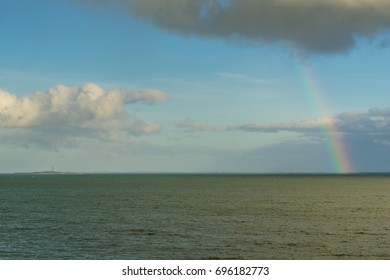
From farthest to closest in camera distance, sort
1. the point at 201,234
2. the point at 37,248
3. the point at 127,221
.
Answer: the point at 127,221 → the point at 201,234 → the point at 37,248

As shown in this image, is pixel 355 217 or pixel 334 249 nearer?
pixel 334 249

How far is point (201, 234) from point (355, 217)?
32361mm

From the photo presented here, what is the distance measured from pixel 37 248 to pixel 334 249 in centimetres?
2910

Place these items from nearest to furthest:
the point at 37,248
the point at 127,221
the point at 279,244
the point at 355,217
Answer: the point at 37,248 < the point at 279,244 < the point at 127,221 < the point at 355,217
